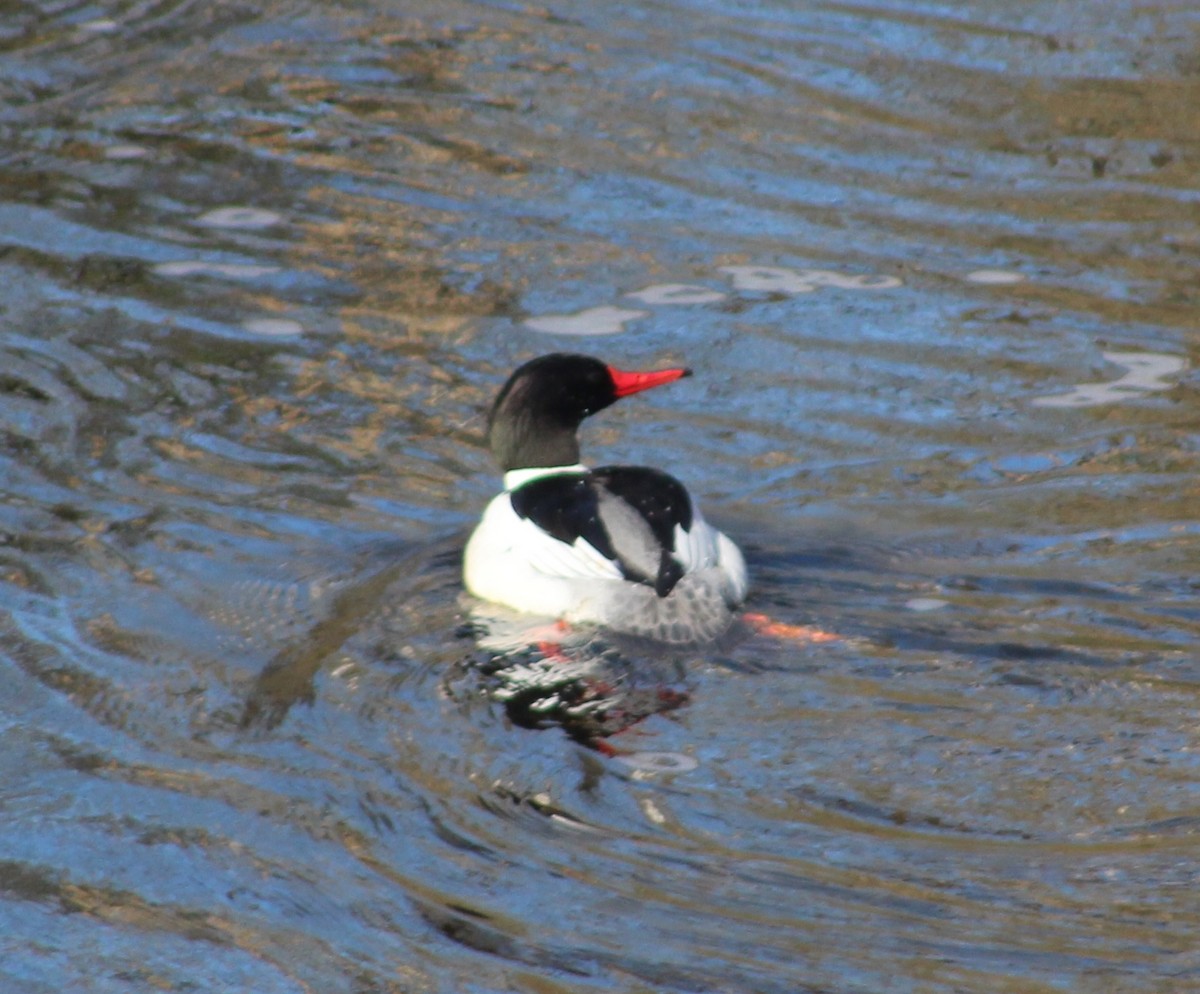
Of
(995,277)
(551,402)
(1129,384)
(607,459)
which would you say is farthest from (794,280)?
(551,402)

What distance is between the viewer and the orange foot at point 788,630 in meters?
5.98

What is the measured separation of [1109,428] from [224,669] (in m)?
3.99

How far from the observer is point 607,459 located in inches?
308

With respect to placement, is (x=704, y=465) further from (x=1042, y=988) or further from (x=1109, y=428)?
(x=1042, y=988)

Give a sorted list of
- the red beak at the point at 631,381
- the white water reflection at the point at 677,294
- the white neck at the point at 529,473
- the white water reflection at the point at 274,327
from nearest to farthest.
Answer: the red beak at the point at 631,381 → the white neck at the point at 529,473 → the white water reflection at the point at 274,327 → the white water reflection at the point at 677,294

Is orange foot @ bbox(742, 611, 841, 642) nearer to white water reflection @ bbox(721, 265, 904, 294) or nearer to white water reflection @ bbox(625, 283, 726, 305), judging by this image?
white water reflection @ bbox(625, 283, 726, 305)

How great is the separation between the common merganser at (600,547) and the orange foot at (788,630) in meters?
0.09

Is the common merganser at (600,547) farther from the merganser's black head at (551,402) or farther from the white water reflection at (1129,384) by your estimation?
the white water reflection at (1129,384)

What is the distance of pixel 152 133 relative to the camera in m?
10.9

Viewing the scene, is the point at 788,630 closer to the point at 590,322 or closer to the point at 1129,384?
the point at 1129,384

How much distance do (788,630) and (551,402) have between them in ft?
4.33

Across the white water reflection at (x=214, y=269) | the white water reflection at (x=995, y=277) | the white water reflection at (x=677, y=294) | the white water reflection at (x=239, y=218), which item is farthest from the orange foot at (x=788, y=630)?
the white water reflection at (x=239, y=218)

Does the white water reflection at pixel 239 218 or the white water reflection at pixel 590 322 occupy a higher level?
the white water reflection at pixel 239 218

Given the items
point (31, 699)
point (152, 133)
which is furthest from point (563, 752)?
point (152, 133)
